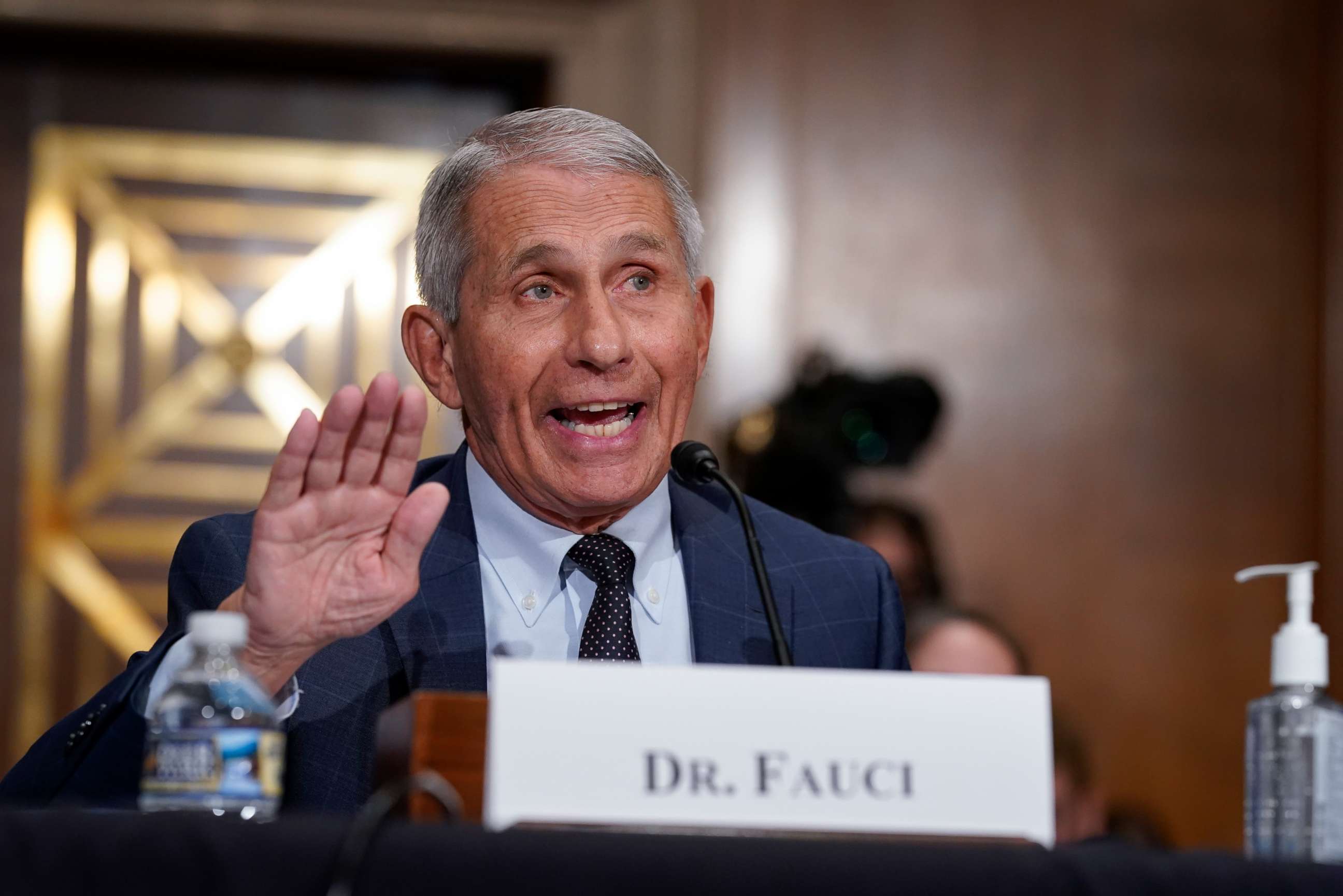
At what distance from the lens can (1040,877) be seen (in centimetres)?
95

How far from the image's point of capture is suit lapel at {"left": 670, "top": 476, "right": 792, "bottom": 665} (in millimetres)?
1846

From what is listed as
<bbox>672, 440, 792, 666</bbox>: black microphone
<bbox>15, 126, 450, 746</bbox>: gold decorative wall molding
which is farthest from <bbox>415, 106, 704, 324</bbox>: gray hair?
<bbox>15, 126, 450, 746</bbox>: gold decorative wall molding

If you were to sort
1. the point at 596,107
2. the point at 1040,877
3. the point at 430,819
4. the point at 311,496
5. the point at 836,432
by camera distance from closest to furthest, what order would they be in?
the point at 1040,877 → the point at 430,819 → the point at 311,496 → the point at 836,432 → the point at 596,107

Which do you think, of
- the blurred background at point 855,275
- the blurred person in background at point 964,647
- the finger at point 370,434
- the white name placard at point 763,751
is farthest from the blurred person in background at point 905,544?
the white name placard at point 763,751

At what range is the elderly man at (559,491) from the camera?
171 centimetres

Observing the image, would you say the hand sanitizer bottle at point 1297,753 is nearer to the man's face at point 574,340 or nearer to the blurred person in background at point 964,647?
the man's face at point 574,340

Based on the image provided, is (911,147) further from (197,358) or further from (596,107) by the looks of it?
(197,358)

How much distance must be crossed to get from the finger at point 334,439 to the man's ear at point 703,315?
31.4 inches

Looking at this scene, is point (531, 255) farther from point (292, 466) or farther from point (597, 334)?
point (292, 466)

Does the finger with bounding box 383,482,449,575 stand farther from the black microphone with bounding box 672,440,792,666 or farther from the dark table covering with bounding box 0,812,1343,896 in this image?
the dark table covering with bounding box 0,812,1343,896

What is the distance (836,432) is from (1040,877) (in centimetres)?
278

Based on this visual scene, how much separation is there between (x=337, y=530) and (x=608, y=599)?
19.4 inches

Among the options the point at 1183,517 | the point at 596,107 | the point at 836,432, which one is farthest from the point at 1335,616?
the point at 596,107

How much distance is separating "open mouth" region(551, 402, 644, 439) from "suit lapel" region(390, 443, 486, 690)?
0.18 m
